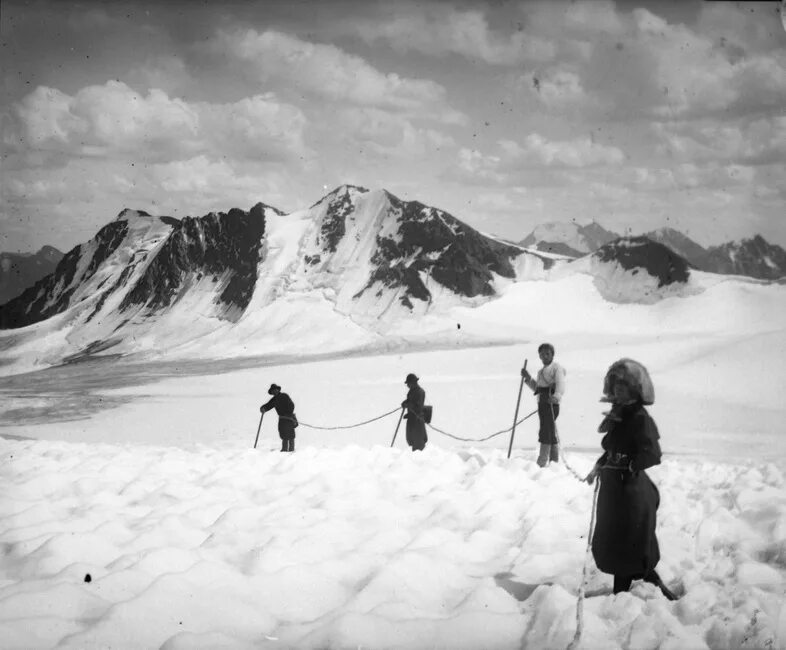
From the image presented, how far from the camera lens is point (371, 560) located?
14.9ft

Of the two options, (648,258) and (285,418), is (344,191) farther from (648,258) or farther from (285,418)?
(285,418)

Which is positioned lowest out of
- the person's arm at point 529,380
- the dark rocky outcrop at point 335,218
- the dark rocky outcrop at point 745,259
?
the person's arm at point 529,380

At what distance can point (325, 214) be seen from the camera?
148 ft

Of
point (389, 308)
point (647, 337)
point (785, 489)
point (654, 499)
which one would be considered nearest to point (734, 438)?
point (785, 489)

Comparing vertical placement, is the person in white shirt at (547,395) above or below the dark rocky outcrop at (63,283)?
below

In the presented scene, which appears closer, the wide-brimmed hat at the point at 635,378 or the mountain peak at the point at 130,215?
the wide-brimmed hat at the point at 635,378

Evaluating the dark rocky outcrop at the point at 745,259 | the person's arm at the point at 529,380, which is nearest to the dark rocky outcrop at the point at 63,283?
the person's arm at the point at 529,380

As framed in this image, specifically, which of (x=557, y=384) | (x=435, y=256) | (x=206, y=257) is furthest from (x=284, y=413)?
(x=206, y=257)

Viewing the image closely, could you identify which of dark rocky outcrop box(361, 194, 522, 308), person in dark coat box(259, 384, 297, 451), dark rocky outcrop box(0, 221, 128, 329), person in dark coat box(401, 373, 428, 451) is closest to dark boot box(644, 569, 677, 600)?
person in dark coat box(401, 373, 428, 451)

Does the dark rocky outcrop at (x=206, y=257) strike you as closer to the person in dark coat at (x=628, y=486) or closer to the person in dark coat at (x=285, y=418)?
the person in dark coat at (x=285, y=418)

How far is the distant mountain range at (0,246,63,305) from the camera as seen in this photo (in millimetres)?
109450

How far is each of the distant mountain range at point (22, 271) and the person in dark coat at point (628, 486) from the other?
116986 mm

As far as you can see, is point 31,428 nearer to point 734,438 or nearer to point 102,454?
point 102,454

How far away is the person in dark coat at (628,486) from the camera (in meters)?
3.81
